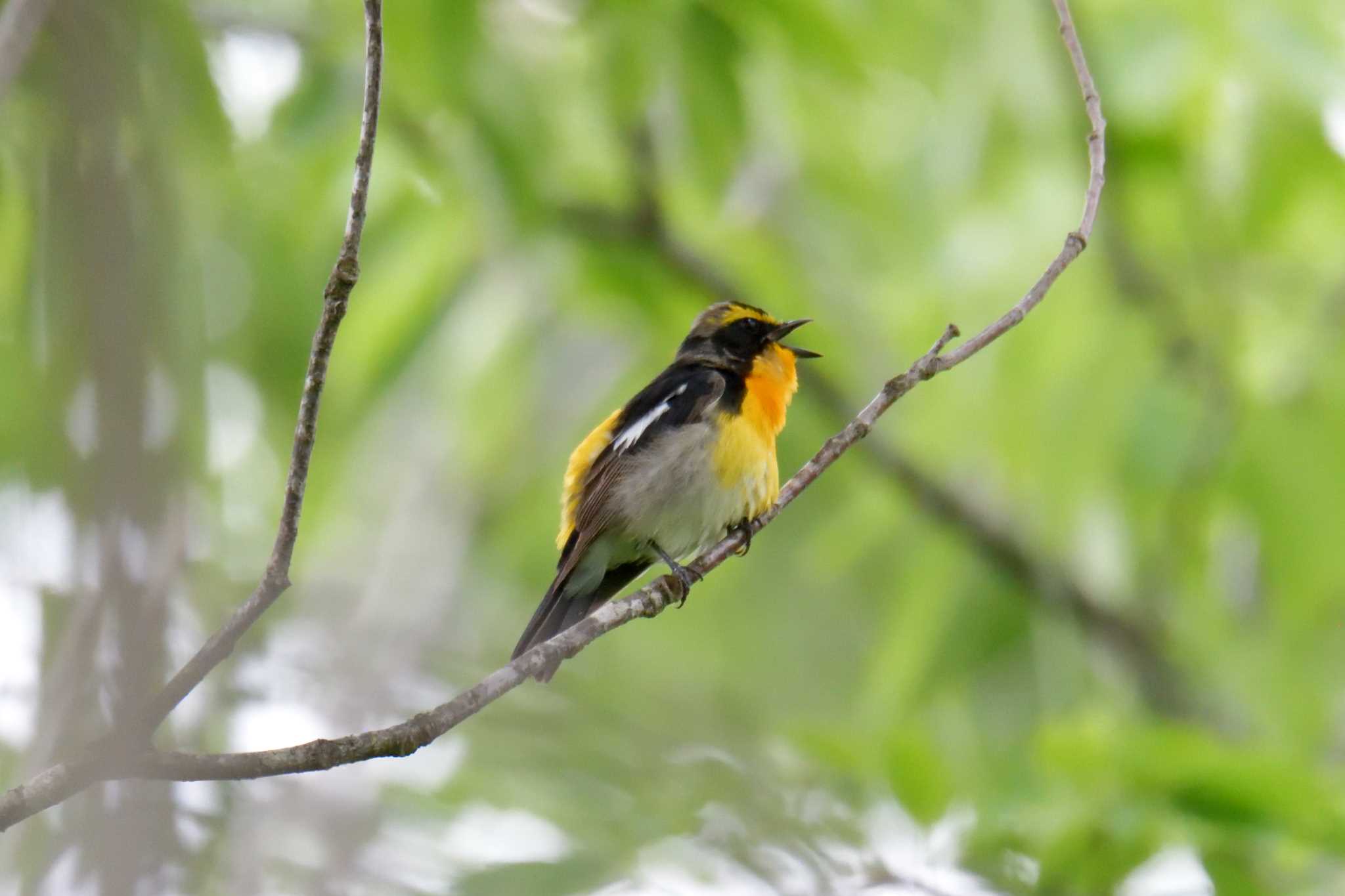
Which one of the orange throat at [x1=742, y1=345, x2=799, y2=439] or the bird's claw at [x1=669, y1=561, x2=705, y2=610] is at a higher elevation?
the orange throat at [x1=742, y1=345, x2=799, y2=439]

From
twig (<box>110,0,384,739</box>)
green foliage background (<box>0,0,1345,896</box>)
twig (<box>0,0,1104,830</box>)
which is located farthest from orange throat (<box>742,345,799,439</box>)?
twig (<box>110,0,384,739</box>)

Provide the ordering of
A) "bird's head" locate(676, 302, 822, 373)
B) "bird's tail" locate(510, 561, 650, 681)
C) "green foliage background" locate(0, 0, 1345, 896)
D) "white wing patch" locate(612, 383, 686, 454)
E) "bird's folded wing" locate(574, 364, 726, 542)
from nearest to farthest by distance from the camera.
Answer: "green foliage background" locate(0, 0, 1345, 896)
"bird's tail" locate(510, 561, 650, 681)
"bird's folded wing" locate(574, 364, 726, 542)
"white wing patch" locate(612, 383, 686, 454)
"bird's head" locate(676, 302, 822, 373)

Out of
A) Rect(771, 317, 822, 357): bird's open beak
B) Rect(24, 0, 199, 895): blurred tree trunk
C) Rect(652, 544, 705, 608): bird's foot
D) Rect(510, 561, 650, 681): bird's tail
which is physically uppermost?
Rect(771, 317, 822, 357): bird's open beak

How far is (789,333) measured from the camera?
5.59 m

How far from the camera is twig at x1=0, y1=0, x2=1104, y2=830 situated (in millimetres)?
1971

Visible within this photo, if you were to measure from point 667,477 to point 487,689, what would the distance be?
2.55 metres

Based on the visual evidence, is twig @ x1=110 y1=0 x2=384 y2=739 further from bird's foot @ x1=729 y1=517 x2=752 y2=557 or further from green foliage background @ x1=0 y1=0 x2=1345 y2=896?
bird's foot @ x1=729 y1=517 x2=752 y2=557

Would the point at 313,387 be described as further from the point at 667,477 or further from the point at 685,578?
the point at 667,477

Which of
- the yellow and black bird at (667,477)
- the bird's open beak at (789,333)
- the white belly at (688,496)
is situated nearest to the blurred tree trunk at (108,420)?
the yellow and black bird at (667,477)

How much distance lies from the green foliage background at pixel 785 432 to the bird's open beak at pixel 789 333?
0.58 metres

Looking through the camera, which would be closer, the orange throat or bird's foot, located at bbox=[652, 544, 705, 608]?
bird's foot, located at bbox=[652, 544, 705, 608]

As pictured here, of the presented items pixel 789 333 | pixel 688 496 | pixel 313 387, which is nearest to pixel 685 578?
pixel 688 496

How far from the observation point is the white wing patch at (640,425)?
5238 mm

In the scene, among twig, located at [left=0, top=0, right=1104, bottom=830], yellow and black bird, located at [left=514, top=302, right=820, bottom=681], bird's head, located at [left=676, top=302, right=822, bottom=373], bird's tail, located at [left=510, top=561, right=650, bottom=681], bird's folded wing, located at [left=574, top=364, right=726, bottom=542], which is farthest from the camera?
bird's head, located at [left=676, top=302, right=822, bottom=373]
